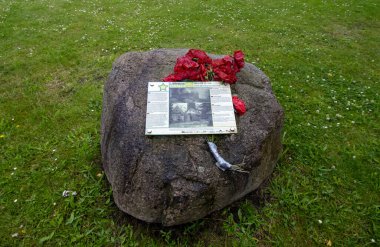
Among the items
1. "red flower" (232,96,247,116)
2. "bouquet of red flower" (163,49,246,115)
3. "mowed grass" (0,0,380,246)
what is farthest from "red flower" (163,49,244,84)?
"mowed grass" (0,0,380,246)

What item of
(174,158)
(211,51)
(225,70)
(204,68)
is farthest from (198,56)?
(211,51)

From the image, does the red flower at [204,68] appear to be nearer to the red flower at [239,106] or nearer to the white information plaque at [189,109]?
the white information plaque at [189,109]

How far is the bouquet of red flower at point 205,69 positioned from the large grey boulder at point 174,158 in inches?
10.5

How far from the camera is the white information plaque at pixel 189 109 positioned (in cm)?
393

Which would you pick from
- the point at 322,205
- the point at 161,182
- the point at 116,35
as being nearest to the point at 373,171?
the point at 322,205

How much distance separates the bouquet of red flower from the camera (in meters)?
4.46

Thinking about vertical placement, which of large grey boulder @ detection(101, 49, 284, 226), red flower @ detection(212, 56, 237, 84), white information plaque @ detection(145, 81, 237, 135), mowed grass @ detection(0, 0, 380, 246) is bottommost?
mowed grass @ detection(0, 0, 380, 246)

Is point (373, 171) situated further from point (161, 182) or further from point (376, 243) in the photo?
point (161, 182)

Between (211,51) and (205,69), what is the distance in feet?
14.4

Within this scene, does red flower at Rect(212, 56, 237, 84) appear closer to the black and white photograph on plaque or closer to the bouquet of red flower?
the bouquet of red flower

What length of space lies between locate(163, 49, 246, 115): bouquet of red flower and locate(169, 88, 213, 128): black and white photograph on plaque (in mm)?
268

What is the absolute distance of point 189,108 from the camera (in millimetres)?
4137

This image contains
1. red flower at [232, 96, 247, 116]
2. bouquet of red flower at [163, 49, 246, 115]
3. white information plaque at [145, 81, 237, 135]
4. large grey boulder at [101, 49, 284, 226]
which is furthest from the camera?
bouquet of red flower at [163, 49, 246, 115]

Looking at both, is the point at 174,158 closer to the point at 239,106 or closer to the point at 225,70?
the point at 239,106
